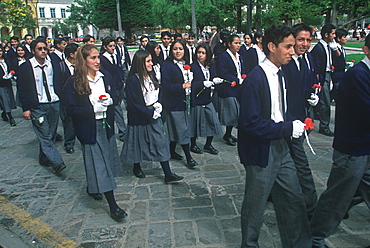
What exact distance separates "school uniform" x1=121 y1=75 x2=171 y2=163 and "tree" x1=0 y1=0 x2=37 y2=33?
4970cm

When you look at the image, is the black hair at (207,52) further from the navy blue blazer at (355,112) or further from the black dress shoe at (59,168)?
the navy blue blazer at (355,112)

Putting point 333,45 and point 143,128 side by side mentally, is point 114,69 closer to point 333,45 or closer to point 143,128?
point 143,128

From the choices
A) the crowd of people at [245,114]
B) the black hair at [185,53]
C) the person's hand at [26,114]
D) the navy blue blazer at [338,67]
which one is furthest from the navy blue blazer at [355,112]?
the navy blue blazer at [338,67]

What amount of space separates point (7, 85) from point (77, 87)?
626 centimetres

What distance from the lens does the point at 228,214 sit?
4168mm

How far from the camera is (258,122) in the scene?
2830 mm

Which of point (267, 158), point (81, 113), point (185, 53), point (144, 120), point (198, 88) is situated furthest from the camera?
point (198, 88)

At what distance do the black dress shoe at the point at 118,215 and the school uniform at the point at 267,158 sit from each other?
1532 millimetres

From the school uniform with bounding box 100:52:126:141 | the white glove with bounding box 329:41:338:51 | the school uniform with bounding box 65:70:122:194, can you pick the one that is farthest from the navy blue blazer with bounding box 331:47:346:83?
the school uniform with bounding box 65:70:122:194

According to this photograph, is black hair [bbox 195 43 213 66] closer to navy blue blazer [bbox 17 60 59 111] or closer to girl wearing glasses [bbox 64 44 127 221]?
girl wearing glasses [bbox 64 44 127 221]

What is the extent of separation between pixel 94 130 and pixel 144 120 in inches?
40.2

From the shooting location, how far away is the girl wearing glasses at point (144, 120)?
4.85 m

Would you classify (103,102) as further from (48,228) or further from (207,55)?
(207,55)

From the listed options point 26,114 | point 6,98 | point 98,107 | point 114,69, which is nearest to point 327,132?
point 114,69
